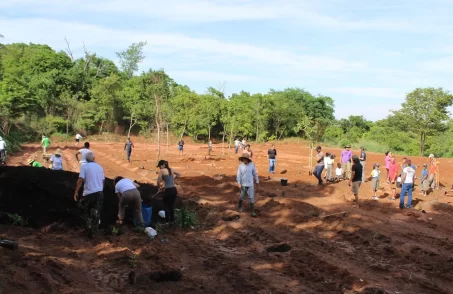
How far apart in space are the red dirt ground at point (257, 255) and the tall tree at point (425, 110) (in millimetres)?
33061

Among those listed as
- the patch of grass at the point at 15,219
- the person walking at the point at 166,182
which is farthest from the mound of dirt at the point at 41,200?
the person walking at the point at 166,182

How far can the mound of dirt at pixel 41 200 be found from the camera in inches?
336

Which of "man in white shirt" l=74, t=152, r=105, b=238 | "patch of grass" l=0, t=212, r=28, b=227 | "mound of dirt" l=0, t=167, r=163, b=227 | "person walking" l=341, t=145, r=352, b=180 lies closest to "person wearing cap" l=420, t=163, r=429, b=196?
"person walking" l=341, t=145, r=352, b=180

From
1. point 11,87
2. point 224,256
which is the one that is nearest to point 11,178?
point 224,256

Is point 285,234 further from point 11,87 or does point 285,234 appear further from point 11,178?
point 11,87

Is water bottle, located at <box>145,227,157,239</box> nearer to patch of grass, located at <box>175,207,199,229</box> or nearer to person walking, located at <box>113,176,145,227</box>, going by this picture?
person walking, located at <box>113,176,145,227</box>

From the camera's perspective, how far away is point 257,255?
7887mm

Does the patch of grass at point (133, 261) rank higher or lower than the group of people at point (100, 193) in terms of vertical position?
lower

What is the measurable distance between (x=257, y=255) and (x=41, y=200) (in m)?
4.32

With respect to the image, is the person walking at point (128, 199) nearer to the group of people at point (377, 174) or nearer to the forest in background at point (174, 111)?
the group of people at point (377, 174)

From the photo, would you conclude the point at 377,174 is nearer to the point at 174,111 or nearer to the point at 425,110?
the point at 174,111

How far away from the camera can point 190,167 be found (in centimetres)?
2398

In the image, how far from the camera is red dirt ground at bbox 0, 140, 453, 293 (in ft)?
19.8

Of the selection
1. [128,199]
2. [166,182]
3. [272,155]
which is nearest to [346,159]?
[272,155]
